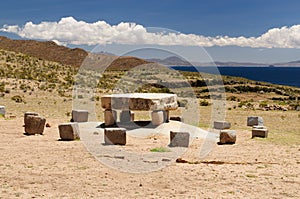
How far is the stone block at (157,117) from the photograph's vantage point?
17094 mm

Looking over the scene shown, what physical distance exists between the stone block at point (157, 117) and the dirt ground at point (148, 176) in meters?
4.30

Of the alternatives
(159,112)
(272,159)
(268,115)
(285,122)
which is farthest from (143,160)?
(268,115)

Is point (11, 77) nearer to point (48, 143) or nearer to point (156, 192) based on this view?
point (48, 143)

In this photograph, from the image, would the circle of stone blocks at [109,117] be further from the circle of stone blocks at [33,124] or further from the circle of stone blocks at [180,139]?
the circle of stone blocks at [180,139]

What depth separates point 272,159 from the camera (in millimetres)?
11586

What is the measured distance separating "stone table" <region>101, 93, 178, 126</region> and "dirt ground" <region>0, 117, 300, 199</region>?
3.99 m

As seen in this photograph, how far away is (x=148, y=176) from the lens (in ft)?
31.8

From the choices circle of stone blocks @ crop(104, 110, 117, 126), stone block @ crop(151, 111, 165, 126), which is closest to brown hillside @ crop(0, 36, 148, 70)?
circle of stone blocks @ crop(104, 110, 117, 126)

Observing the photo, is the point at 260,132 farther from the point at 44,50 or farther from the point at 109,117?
the point at 44,50

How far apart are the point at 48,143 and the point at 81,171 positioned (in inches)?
159

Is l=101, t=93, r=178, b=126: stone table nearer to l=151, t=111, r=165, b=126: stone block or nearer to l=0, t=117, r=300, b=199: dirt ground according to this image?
l=151, t=111, r=165, b=126: stone block

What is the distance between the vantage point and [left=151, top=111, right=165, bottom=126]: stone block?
56.1 ft

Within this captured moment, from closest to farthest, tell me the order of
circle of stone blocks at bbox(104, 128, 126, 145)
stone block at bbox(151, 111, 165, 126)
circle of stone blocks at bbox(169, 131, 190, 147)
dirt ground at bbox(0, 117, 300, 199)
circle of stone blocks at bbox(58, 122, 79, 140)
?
dirt ground at bbox(0, 117, 300, 199) → circle of stone blocks at bbox(169, 131, 190, 147) → circle of stone blocks at bbox(104, 128, 126, 145) → circle of stone blocks at bbox(58, 122, 79, 140) → stone block at bbox(151, 111, 165, 126)

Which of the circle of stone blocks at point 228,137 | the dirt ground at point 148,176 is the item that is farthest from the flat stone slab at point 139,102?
the dirt ground at point 148,176
